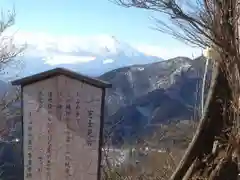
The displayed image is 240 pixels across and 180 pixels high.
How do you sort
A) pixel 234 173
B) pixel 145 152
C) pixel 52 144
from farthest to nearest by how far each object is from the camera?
pixel 145 152 < pixel 234 173 < pixel 52 144

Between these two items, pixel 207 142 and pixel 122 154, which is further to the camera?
pixel 122 154

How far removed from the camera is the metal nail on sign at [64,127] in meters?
4.22

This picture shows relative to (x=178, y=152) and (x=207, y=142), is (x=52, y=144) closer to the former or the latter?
(x=207, y=142)

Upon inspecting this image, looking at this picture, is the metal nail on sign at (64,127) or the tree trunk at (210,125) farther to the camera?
the tree trunk at (210,125)

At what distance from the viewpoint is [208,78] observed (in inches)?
276

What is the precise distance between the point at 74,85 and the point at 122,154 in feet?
22.7

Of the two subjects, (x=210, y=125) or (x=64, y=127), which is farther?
(x=210, y=125)

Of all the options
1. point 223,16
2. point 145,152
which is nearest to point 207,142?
point 223,16

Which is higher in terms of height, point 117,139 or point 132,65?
point 117,139

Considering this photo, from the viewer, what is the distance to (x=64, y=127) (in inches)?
167

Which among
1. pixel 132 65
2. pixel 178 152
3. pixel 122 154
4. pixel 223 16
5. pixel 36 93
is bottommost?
pixel 132 65

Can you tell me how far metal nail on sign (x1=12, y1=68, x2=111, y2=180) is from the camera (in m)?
4.22

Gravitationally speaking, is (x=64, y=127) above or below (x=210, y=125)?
above

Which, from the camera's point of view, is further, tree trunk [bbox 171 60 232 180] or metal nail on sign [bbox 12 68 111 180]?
tree trunk [bbox 171 60 232 180]
